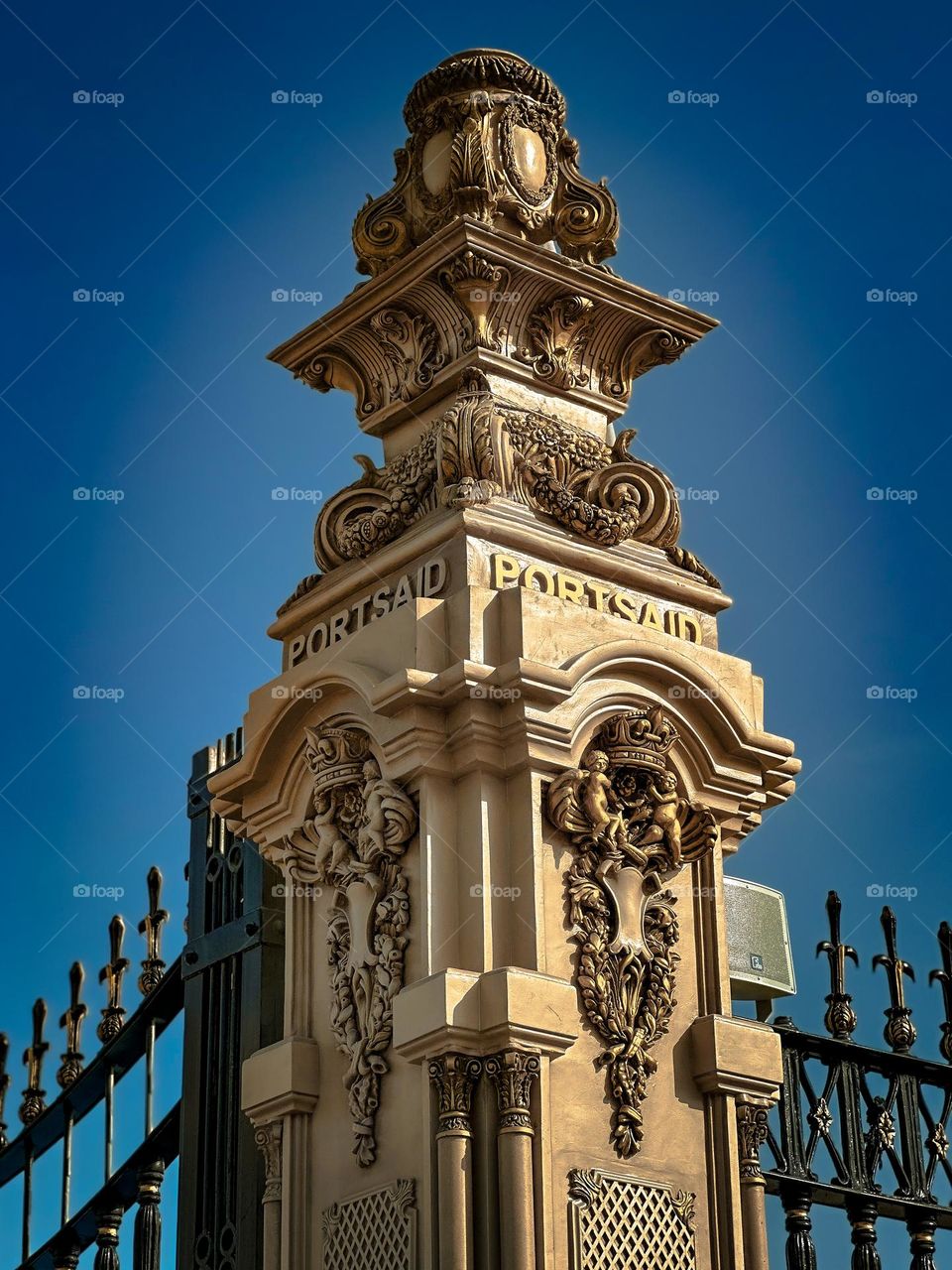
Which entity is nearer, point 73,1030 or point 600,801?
point 600,801

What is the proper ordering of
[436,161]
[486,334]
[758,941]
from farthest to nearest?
[758,941], [436,161], [486,334]

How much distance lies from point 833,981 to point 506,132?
14.9ft

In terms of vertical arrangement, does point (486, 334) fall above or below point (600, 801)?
above

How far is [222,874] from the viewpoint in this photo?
11.0m

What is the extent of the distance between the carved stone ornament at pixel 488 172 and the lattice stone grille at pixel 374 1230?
174 inches

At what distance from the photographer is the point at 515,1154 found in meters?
8.66

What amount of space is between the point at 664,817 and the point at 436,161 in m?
3.48

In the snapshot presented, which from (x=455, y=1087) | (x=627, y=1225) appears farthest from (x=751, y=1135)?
(x=455, y=1087)

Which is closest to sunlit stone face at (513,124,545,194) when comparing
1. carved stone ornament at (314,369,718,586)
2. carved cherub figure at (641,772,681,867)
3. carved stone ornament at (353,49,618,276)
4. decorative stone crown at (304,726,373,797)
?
carved stone ornament at (353,49,618,276)

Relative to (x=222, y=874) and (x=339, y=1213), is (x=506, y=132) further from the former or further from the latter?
(x=339, y=1213)

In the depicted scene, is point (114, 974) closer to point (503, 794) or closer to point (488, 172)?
point (503, 794)

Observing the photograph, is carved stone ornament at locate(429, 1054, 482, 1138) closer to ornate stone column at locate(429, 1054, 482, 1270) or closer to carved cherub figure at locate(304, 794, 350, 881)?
ornate stone column at locate(429, 1054, 482, 1270)

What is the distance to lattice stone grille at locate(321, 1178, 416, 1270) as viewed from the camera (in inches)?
347

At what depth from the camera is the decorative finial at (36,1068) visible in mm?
11609
